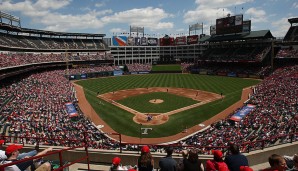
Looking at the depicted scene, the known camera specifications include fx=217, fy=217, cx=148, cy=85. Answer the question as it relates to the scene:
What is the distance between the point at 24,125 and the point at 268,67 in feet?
202

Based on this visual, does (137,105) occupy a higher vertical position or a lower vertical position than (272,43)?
lower

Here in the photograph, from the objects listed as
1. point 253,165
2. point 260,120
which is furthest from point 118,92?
point 253,165

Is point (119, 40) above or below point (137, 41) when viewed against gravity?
below

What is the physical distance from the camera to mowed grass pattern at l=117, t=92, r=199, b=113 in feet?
117

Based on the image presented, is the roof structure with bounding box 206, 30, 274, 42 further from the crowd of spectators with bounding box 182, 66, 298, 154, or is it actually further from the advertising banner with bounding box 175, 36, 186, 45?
the crowd of spectators with bounding box 182, 66, 298, 154

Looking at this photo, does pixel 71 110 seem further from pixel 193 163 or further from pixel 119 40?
pixel 119 40

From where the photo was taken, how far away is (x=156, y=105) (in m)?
37.8

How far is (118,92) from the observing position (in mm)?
49375

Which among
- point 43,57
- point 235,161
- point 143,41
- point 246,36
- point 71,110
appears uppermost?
point 143,41

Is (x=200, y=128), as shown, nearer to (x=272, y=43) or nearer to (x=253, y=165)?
(x=253, y=165)

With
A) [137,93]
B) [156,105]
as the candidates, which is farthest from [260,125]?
[137,93]

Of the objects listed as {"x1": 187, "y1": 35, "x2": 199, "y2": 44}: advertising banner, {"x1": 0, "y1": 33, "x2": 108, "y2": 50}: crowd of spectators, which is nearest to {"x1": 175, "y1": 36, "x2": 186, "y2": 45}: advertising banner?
{"x1": 187, "y1": 35, "x2": 199, "y2": 44}: advertising banner

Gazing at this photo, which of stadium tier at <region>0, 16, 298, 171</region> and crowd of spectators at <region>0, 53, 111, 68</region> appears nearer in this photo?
stadium tier at <region>0, 16, 298, 171</region>

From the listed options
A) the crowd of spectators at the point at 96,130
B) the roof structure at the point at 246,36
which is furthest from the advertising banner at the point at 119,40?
the crowd of spectators at the point at 96,130
